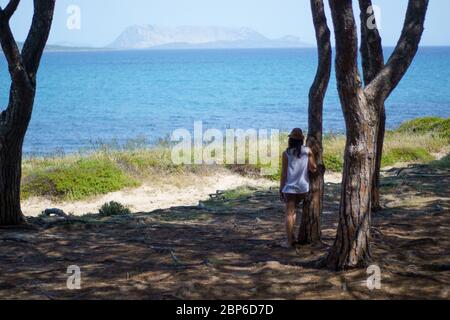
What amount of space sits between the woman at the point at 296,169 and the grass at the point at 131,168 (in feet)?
22.6

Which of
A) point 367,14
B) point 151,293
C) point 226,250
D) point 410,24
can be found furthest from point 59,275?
point 367,14

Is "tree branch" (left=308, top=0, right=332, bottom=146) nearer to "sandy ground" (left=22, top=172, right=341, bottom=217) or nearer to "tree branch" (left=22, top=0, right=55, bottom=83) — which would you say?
"tree branch" (left=22, top=0, right=55, bottom=83)

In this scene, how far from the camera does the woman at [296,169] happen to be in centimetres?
855

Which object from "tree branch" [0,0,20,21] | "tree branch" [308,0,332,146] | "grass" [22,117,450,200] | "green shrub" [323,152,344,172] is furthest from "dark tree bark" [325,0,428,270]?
"green shrub" [323,152,344,172]

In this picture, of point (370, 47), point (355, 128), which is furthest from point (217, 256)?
point (370, 47)

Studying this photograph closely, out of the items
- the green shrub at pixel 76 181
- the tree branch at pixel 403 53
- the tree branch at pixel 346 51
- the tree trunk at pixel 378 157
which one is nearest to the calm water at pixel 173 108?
the green shrub at pixel 76 181

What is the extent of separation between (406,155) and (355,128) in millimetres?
15076

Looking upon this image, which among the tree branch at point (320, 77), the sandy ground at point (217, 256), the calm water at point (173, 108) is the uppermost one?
the tree branch at point (320, 77)

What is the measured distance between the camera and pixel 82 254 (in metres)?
9.20

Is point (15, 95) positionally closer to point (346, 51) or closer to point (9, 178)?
point (9, 178)

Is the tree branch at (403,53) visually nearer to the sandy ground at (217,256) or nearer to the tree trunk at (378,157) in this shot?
the sandy ground at (217,256)

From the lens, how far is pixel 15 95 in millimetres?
10672
